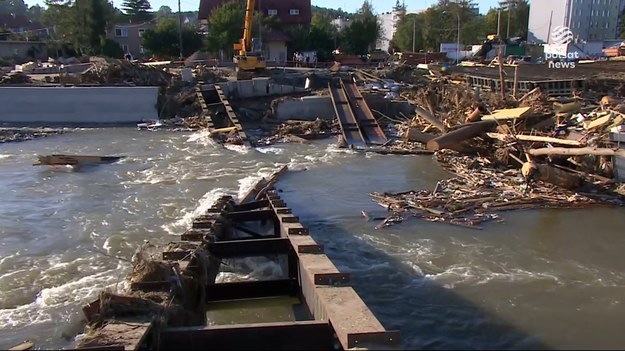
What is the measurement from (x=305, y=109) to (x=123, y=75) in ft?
39.6

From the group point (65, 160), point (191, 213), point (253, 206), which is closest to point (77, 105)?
point (65, 160)

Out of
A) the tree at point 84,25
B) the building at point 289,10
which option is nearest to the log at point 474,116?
the building at point 289,10

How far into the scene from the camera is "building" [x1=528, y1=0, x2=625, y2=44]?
3964 inches

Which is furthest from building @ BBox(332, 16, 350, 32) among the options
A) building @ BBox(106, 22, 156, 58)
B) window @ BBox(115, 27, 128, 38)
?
window @ BBox(115, 27, 128, 38)

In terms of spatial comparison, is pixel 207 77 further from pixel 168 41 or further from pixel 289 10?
pixel 289 10

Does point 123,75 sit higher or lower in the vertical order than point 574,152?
higher

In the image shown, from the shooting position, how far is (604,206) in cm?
1332

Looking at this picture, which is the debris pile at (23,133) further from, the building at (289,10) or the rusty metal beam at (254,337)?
the building at (289,10)

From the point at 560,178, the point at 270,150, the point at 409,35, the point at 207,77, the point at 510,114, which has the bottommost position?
the point at 270,150

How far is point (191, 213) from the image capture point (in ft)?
43.2

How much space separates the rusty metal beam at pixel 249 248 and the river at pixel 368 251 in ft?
4.83

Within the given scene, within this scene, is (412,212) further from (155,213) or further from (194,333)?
(194,333)

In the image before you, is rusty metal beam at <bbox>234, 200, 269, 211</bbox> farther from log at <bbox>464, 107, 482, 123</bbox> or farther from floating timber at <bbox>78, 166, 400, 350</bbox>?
log at <bbox>464, 107, 482, 123</bbox>

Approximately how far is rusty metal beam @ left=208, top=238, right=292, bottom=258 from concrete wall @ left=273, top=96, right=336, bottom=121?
66.7ft
